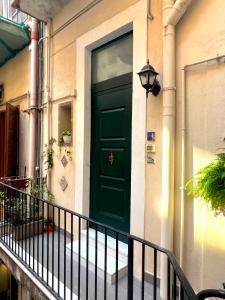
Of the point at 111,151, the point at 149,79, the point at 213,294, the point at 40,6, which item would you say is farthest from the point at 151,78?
the point at 40,6

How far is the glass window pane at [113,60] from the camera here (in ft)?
11.7

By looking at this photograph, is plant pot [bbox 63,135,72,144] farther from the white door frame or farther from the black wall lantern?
the black wall lantern

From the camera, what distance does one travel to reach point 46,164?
4875mm

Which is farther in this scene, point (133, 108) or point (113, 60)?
point (113, 60)

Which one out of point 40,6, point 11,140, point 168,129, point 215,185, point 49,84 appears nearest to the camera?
point 215,185

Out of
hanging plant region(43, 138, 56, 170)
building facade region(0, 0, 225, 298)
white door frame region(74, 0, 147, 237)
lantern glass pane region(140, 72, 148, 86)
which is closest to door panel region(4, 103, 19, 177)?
building facade region(0, 0, 225, 298)

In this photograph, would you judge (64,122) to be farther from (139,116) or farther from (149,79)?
(149,79)

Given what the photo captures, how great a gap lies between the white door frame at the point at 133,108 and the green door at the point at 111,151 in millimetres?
130

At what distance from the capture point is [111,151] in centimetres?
377

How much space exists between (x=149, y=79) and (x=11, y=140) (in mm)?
4312

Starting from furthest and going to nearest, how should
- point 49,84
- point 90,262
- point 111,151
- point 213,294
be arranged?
point 49,84
point 111,151
point 90,262
point 213,294

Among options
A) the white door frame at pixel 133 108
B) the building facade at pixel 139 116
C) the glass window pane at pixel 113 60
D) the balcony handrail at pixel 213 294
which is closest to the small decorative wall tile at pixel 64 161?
the building facade at pixel 139 116

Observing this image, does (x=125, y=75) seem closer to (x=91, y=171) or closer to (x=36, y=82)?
(x=91, y=171)

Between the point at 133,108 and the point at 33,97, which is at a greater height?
the point at 33,97
